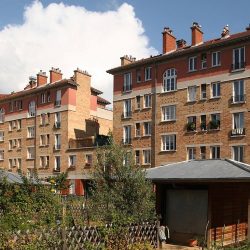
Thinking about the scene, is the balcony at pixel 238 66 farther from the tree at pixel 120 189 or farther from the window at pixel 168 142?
the tree at pixel 120 189

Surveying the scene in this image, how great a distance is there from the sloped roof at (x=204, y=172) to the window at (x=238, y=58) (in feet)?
71.6

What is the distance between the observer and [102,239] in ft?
47.2

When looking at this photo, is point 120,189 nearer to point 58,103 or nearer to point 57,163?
point 57,163

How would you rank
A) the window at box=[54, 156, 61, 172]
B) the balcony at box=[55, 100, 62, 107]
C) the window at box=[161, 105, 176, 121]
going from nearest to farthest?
the window at box=[161, 105, 176, 121]
the window at box=[54, 156, 61, 172]
the balcony at box=[55, 100, 62, 107]

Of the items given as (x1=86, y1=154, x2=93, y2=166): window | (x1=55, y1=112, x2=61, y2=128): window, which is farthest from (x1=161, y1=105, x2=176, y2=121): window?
(x1=55, y1=112, x2=61, y2=128): window

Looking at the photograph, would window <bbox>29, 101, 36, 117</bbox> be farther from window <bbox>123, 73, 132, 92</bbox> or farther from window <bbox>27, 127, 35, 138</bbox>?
window <bbox>123, 73, 132, 92</bbox>

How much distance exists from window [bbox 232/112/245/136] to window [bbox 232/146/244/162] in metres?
1.31

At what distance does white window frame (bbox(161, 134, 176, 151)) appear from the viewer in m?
46.8

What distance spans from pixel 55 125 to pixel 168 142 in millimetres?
19066

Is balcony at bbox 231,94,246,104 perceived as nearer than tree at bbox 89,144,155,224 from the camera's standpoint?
No

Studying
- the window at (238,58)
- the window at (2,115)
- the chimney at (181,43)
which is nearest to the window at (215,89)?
the window at (238,58)

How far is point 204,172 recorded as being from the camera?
766 inches

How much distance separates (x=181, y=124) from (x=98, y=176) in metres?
26.8

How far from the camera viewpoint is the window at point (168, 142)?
46.8m
